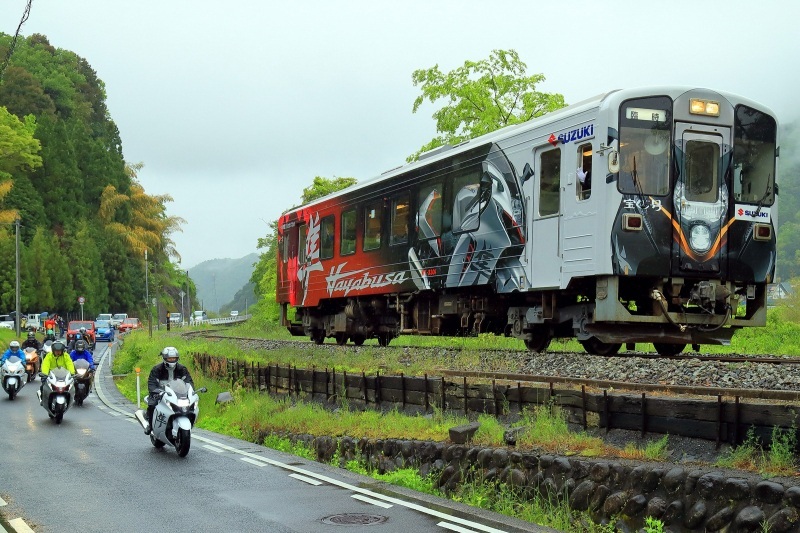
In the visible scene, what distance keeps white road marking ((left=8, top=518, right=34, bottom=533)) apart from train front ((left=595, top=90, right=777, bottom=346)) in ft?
27.6

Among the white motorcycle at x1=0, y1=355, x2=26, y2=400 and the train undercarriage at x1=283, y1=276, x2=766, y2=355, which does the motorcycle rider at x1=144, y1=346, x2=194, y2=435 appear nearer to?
the train undercarriage at x1=283, y1=276, x2=766, y2=355

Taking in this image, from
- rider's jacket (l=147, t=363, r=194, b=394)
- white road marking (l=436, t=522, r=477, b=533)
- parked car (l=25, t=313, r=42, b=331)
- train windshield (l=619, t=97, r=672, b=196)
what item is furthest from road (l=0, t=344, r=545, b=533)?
parked car (l=25, t=313, r=42, b=331)

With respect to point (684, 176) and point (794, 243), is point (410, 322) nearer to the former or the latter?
point (684, 176)

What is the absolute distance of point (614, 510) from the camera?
26.8ft

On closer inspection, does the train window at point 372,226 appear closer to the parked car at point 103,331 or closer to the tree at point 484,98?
the tree at point 484,98

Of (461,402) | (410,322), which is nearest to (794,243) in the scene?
(410,322)

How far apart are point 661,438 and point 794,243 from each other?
89572mm

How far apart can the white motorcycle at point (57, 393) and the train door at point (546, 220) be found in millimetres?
8719

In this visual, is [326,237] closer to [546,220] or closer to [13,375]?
[13,375]

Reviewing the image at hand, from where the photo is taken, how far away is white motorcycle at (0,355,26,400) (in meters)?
22.1

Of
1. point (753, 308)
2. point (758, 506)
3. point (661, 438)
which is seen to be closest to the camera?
point (758, 506)

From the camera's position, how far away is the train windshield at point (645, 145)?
13555mm

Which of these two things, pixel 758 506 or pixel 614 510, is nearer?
pixel 758 506

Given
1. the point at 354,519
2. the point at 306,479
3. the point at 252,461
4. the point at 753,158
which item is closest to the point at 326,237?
the point at 753,158
